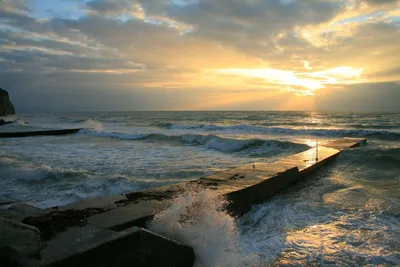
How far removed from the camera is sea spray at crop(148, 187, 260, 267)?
352cm

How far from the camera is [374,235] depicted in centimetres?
434

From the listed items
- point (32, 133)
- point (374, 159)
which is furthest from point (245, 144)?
point (32, 133)

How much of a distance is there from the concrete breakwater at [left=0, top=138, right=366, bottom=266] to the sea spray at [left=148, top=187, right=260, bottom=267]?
0.17 metres

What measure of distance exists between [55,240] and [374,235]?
424 cm

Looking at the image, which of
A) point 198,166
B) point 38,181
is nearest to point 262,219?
point 198,166

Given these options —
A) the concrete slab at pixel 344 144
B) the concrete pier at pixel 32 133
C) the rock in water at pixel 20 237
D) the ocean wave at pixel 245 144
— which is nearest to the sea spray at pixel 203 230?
the rock in water at pixel 20 237

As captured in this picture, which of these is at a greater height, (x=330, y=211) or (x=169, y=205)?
(x=169, y=205)

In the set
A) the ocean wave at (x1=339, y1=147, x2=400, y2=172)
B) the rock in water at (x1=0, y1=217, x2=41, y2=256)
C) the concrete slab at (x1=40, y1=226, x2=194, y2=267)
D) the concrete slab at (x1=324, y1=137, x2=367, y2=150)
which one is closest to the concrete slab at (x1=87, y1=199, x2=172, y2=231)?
the concrete slab at (x1=40, y1=226, x2=194, y2=267)

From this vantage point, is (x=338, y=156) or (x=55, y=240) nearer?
(x=55, y=240)

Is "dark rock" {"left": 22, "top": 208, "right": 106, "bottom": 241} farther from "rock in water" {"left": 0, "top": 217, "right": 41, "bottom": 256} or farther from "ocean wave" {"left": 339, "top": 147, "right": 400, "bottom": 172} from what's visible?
"ocean wave" {"left": 339, "top": 147, "right": 400, "bottom": 172}

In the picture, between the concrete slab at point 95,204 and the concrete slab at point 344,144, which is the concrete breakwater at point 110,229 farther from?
the concrete slab at point 344,144

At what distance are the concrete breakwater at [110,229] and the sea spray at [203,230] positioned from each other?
17 centimetres

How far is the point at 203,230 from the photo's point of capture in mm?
3910

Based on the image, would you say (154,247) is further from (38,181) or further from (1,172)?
(1,172)
